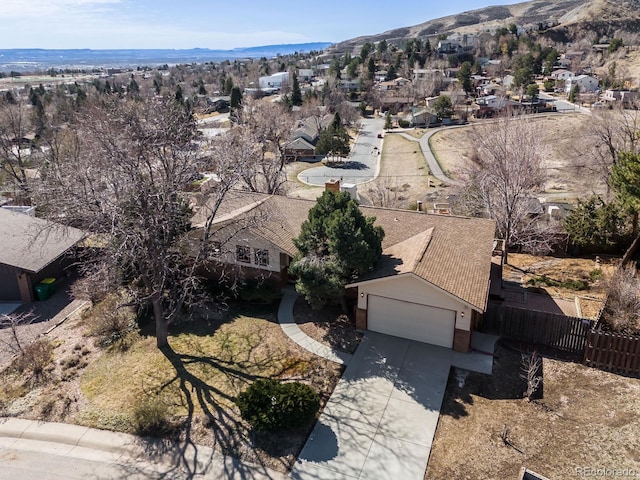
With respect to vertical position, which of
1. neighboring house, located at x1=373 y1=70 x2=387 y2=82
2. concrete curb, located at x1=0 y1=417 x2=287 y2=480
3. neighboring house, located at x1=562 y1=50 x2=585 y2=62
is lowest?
concrete curb, located at x1=0 y1=417 x2=287 y2=480

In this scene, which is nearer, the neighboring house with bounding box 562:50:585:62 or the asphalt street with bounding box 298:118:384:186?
the asphalt street with bounding box 298:118:384:186

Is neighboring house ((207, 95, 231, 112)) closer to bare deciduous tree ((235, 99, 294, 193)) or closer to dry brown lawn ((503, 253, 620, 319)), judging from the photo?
bare deciduous tree ((235, 99, 294, 193))

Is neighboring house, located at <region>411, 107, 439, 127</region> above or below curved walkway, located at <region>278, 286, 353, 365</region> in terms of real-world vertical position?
above

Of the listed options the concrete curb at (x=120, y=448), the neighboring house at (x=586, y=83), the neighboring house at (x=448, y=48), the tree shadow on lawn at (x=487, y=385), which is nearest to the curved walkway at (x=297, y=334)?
the tree shadow on lawn at (x=487, y=385)

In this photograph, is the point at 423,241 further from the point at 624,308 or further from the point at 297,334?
the point at 624,308

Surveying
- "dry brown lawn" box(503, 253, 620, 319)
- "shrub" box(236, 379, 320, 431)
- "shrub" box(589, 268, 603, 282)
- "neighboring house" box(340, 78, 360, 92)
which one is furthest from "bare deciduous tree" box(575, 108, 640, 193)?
"neighboring house" box(340, 78, 360, 92)

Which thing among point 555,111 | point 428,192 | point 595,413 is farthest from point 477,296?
point 555,111

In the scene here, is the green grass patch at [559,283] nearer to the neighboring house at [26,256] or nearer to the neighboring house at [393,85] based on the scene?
the neighboring house at [26,256]
